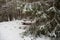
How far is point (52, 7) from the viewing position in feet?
8.34

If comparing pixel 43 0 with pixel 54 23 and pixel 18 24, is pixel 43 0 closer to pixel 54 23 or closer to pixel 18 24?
pixel 54 23

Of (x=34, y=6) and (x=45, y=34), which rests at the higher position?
(x=34, y=6)

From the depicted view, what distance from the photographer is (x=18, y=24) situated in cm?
325

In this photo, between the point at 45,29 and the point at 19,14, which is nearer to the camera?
the point at 45,29

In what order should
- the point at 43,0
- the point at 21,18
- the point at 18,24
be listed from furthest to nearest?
1. the point at 21,18
2. the point at 18,24
3. the point at 43,0

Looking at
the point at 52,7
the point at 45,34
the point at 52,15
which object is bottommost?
the point at 45,34

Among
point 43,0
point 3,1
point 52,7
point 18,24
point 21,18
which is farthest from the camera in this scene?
point 3,1

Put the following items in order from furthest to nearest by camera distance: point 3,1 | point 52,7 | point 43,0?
point 3,1, point 43,0, point 52,7

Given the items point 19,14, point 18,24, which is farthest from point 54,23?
point 19,14

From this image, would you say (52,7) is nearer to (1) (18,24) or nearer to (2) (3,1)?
(1) (18,24)

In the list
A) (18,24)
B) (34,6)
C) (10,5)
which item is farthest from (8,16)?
(34,6)

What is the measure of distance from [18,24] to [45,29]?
0.86 m

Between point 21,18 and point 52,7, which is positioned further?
point 21,18

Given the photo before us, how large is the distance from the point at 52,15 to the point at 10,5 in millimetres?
1313
